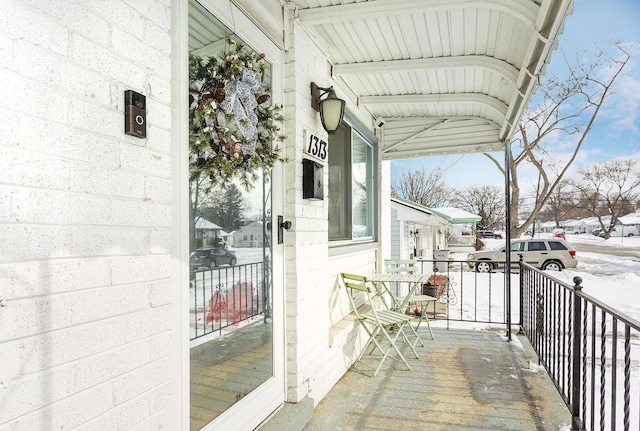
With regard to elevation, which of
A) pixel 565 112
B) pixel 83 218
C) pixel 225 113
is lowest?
pixel 83 218

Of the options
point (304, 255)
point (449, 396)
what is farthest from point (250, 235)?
point (449, 396)

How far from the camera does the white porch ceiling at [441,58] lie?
98.1 inches

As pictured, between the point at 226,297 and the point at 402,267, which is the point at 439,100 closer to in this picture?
the point at 402,267

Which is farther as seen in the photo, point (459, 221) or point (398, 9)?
point (459, 221)

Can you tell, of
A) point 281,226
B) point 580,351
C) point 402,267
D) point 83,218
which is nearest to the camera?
point 83,218

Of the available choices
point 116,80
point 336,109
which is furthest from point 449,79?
point 116,80

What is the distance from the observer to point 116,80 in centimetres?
127

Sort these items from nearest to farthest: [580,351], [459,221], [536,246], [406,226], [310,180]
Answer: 1. [580,351]
2. [310,180]
3. [406,226]
4. [536,246]
5. [459,221]

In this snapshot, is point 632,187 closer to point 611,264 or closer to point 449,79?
point 611,264

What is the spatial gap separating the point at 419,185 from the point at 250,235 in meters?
24.2

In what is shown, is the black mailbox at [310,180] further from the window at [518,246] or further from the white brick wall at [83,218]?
the window at [518,246]

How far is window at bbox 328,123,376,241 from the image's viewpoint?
3.94 metres

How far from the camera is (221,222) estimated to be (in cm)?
190

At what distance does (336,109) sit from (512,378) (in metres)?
2.60
